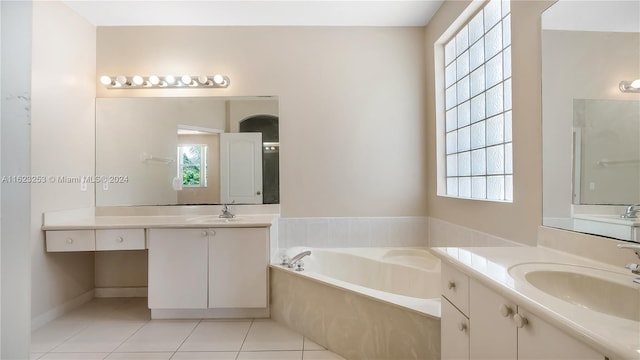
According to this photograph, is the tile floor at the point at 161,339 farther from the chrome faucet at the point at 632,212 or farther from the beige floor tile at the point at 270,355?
the chrome faucet at the point at 632,212

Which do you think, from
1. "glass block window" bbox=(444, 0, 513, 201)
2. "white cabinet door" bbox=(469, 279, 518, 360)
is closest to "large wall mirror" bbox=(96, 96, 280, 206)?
"glass block window" bbox=(444, 0, 513, 201)

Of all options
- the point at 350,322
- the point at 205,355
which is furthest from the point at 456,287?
the point at 205,355

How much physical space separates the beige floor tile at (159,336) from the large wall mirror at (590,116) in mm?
2341

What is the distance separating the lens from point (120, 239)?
229 cm

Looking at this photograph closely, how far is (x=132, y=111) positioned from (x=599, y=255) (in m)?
3.44

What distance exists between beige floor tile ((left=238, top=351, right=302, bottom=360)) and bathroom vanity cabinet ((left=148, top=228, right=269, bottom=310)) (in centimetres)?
43

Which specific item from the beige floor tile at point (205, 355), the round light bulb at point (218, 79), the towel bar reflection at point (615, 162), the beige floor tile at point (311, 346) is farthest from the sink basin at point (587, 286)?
the round light bulb at point (218, 79)

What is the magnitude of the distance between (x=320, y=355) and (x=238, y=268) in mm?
867

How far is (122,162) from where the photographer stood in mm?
2840

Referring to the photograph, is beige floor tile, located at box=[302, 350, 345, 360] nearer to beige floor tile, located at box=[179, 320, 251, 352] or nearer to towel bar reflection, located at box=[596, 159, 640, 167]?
beige floor tile, located at box=[179, 320, 251, 352]

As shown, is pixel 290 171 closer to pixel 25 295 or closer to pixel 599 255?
pixel 599 255

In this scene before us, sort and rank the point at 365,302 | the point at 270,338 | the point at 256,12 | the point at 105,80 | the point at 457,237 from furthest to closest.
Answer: the point at 105,80 < the point at 256,12 < the point at 457,237 < the point at 270,338 < the point at 365,302

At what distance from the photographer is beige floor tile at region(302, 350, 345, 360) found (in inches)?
71.2

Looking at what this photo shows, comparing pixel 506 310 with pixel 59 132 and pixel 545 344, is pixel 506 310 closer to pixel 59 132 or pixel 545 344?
pixel 545 344
